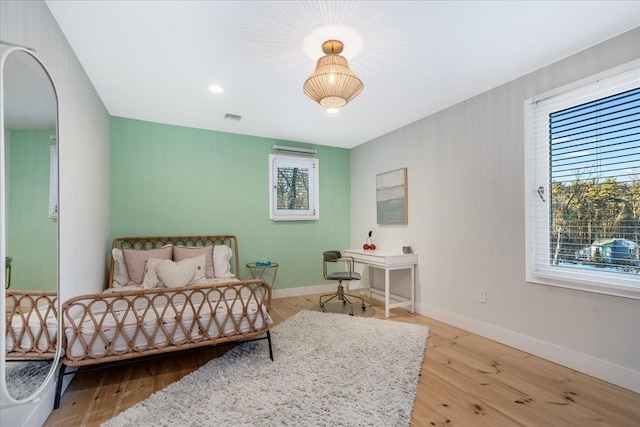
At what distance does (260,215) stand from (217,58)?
2.41 meters

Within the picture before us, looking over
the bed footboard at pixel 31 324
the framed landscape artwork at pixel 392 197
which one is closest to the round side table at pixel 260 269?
the framed landscape artwork at pixel 392 197

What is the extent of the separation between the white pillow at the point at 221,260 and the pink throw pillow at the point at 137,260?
1.85 feet

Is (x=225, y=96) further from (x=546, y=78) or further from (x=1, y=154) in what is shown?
(x=546, y=78)

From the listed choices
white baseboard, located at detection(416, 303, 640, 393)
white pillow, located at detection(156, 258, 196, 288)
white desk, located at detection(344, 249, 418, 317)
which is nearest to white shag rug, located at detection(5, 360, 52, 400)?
white pillow, located at detection(156, 258, 196, 288)

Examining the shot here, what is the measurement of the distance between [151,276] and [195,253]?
1.84ft

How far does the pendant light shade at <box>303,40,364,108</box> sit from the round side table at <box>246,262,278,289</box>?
8.53ft

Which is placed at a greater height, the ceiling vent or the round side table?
the ceiling vent

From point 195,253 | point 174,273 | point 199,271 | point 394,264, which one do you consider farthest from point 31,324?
point 394,264

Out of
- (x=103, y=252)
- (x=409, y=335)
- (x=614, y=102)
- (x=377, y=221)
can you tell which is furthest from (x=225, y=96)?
(x=614, y=102)

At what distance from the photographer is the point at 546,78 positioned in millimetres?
2529

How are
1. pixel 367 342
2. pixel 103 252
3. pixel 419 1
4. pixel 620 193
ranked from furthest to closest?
pixel 103 252 → pixel 367 342 → pixel 620 193 → pixel 419 1

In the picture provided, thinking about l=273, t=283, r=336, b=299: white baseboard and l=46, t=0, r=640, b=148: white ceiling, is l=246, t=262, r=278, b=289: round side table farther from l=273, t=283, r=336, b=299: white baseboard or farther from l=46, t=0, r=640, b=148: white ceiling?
l=46, t=0, r=640, b=148: white ceiling

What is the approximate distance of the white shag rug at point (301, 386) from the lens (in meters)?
1.73

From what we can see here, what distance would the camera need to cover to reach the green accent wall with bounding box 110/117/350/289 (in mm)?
3734
